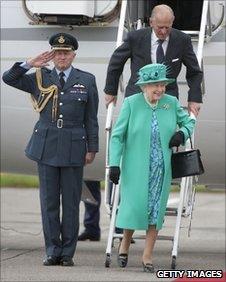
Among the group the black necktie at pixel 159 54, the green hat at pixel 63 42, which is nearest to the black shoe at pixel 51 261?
the green hat at pixel 63 42

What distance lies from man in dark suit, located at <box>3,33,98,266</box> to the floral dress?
71 centimetres

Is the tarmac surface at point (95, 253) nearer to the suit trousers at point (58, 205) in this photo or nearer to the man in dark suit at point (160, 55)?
the suit trousers at point (58, 205)

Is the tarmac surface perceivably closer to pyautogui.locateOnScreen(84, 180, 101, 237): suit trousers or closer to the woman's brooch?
pyautogui.locateOnScreen(84, 180, 101, 237): suit trousers

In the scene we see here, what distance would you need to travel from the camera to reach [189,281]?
802 cm

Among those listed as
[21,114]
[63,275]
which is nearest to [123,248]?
[63,275]

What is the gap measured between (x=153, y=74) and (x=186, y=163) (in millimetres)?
751

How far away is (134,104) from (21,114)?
6.61 feet

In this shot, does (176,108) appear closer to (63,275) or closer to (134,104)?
(134,104)

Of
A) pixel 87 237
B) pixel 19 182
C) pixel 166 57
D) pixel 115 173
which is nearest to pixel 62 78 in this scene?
pixel 166 57

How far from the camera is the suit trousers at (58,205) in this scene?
917 cm

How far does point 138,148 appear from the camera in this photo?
869 centimetres

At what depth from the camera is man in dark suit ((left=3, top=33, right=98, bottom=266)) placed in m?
9.12

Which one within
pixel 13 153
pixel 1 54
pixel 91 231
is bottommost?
pixel 91 231

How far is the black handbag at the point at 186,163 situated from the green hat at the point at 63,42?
1.26 m
